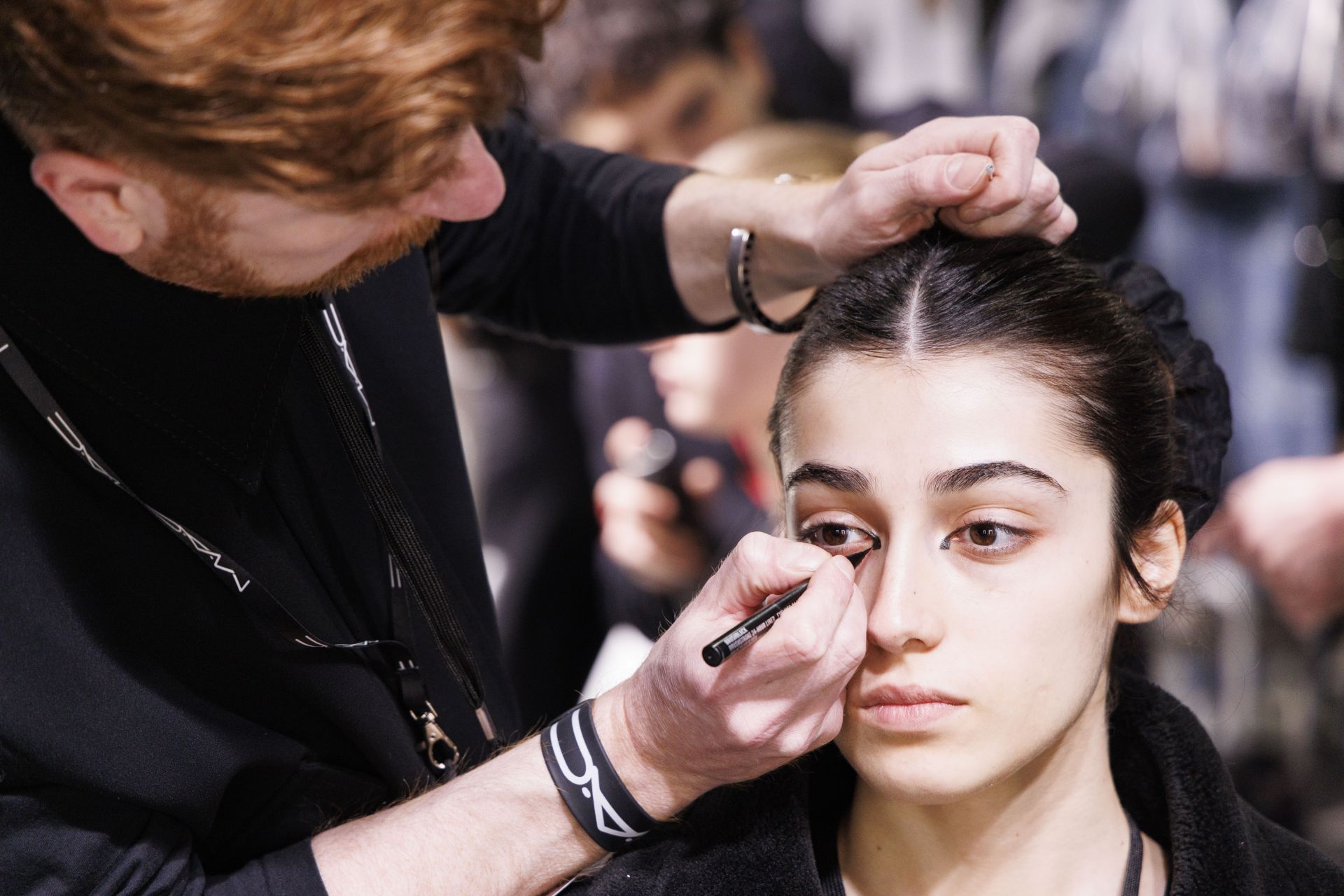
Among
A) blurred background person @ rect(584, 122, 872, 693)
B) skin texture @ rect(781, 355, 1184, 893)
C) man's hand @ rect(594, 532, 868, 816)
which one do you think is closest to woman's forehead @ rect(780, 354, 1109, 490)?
skin texture @ rect(781, 355, 1184, 893)

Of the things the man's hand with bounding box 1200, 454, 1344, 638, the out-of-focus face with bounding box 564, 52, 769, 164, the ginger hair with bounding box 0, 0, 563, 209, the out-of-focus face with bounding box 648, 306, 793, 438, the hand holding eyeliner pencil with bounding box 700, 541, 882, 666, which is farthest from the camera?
the out-of-focus face with bounding box 564, 52, 769, 164

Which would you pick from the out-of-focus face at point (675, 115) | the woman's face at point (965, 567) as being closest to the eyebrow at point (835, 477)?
the woman's face at point (965, 567)

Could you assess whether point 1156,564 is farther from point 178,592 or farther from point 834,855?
point 178,592

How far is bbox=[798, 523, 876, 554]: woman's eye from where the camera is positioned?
39.3 inches

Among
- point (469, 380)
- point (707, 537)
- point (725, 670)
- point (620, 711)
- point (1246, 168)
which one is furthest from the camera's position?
point (469, 380)

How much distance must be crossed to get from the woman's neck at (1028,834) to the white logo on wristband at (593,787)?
26 cm

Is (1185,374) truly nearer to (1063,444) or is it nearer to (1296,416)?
(1063,444)

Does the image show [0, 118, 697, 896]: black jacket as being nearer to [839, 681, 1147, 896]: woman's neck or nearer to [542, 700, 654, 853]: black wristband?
[542, 700, 654, 853]: black wristband

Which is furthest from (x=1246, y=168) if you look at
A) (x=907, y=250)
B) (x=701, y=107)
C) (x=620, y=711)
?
(x=620, y=711)

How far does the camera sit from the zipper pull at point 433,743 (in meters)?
1.14

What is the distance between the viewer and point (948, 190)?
39.6 inches

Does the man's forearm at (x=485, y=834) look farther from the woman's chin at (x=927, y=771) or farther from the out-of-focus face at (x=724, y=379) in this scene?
the out-of-focus face at (x=724, y=379)

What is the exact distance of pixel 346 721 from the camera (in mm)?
1074

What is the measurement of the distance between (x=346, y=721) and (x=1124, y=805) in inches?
29.0
